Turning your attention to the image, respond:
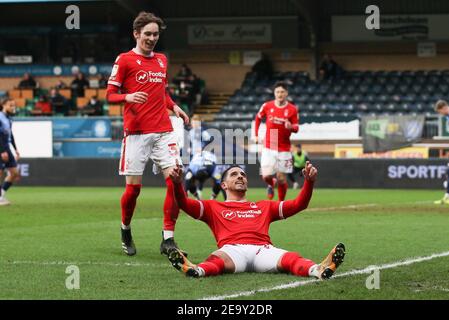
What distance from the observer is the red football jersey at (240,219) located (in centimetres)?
995

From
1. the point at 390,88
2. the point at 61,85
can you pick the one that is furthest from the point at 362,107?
the point at 61,85

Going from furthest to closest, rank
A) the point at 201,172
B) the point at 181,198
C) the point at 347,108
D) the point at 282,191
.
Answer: the point at 347,108 < the point at 201,172 < the point at 282,191 < the point at 181,198

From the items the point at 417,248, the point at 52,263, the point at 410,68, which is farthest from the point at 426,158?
the point at 52,263

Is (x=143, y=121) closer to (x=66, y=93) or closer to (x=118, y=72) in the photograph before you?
(x=118, y=72)

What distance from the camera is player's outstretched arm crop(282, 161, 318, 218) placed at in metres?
9.45

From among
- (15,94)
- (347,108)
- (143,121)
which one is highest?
(15,94)

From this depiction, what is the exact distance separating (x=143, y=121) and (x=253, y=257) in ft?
8.76

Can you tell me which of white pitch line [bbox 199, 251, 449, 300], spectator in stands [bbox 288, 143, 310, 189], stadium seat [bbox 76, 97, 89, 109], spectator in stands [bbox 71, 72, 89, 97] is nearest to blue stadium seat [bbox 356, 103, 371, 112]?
spectator in stands [bbox 288, 143, 310, 189]

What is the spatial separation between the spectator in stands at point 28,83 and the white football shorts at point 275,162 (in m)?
22.7

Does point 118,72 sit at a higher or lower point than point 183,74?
lower

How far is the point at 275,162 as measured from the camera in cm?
2070

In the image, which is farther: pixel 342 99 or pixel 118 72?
pixel 342 99

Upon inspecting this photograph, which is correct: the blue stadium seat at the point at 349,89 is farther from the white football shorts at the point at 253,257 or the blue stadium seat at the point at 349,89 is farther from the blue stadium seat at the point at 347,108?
the white football shorts at the point at 253,257
